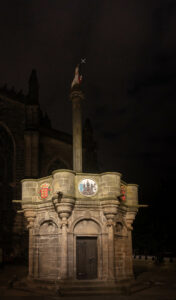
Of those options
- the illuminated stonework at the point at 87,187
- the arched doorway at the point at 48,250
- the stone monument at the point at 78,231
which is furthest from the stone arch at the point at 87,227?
the illuminated stonework at the point at 87,187

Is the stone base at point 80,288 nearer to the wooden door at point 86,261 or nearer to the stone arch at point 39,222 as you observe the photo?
the wooden door at point 86,261

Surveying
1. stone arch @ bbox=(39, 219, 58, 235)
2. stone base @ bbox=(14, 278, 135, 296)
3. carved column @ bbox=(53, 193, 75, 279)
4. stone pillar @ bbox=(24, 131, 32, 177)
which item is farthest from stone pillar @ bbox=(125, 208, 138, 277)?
stone pillar @ bbox=(24, 131, 32, 177)

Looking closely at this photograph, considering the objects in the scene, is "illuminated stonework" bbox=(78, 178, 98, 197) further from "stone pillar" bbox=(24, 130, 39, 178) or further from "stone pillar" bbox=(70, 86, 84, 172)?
"stone pillar" bbox=(24, 130, 39, 178)

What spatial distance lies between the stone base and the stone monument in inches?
1.7

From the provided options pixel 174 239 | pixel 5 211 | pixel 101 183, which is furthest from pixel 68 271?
pixel 174 239

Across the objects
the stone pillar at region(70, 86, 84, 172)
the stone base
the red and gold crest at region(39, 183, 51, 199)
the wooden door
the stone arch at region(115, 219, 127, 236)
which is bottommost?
the stone base

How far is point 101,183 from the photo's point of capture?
1691 centimetres

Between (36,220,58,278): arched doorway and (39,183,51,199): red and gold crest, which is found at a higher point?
(39,183,51,199): red and gold crest

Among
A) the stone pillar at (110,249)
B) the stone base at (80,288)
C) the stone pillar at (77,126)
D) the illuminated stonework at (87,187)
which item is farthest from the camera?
the stone pillar at (77,126)

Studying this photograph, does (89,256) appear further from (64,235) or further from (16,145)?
(16,145)

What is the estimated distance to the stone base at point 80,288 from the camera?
14.7 metres

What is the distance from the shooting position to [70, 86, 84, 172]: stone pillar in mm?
18484

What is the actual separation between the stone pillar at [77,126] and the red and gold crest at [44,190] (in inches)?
73.1

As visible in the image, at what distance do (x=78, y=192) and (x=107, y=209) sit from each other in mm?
1632
